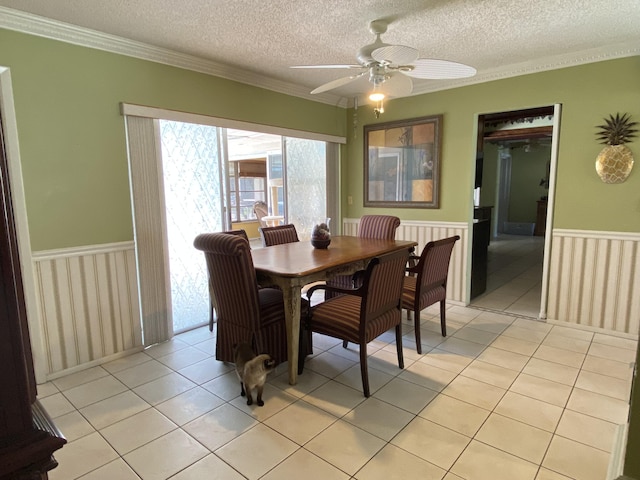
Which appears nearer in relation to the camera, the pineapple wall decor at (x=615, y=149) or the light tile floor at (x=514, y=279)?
the pineapple wall decor at (x=615, y=149)

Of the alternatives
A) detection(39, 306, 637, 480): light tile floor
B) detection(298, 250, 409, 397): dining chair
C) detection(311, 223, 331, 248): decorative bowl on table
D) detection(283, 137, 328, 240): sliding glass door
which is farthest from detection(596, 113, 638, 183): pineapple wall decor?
detection(283, 137, 328, 240): sliding glass door

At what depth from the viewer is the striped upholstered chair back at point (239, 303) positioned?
7.39ft

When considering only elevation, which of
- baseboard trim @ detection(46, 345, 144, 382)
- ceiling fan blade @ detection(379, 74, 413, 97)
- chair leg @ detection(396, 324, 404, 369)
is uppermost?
ceiling fan blade @ detection(379, 74, 413, 97)

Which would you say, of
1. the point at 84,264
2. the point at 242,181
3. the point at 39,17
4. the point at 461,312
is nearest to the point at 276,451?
the point at 84,264

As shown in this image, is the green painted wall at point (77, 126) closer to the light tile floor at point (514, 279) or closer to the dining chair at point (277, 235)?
the dining chair at point (277, 235)

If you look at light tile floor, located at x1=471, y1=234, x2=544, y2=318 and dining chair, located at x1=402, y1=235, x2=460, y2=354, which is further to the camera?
light tile floor, located at x1=471, y1=234, x2=544, y2=318

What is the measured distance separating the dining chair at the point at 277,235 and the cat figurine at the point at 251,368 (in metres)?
1.54

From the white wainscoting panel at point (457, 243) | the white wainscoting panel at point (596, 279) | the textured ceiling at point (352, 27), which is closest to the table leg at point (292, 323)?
the textured ceiling at point (352, 27)

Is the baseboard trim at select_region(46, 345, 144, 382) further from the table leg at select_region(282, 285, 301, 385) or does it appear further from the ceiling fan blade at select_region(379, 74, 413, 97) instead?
the ceiling fan blade at select_region(379, 74, 413, 97)

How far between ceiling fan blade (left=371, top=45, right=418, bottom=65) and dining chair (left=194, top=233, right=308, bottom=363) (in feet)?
4.50

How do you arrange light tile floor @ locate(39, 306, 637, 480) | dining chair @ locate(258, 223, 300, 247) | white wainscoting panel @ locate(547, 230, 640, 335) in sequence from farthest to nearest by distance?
dining chair @ locate(258, 223, 300, 247) → white wainscoting panel @ locate(547, 230, 640, 335) → light tile floor @ locate(39, 306, 637, 480)

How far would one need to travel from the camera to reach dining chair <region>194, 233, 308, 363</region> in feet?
7.39

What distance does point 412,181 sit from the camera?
4465 mm

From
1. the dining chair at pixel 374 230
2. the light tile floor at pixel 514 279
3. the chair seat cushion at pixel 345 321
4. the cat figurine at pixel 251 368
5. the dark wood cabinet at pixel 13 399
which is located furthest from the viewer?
the light tile floor at pixel 514 279
